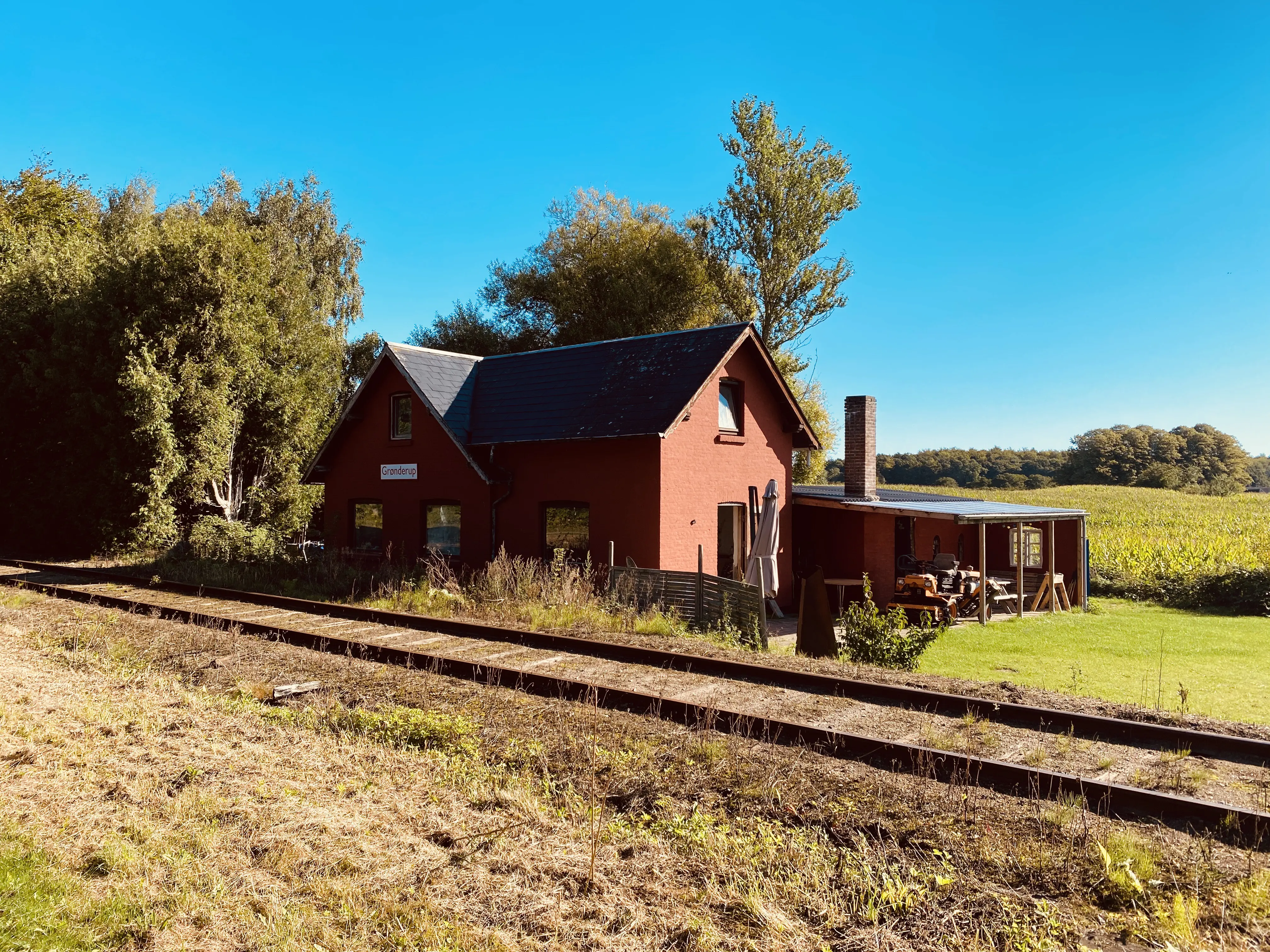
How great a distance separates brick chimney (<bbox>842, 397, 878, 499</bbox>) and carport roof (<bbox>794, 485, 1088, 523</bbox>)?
369mm

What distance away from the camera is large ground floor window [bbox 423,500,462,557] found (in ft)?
62.8

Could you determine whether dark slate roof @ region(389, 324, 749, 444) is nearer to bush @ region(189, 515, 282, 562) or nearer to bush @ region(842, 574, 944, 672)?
bush @ region(842, 574, 944, 672)

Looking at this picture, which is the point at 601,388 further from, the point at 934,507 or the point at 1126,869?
the point at 1126,869

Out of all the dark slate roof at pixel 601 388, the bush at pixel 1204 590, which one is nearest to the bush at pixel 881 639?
the dark slate roof at pixel 601 388

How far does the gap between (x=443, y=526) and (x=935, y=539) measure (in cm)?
1354

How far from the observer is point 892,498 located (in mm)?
20672

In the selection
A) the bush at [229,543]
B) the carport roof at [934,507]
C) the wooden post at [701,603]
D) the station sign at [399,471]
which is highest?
the station sign at [399,471]

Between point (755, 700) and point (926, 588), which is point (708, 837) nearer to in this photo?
point (755, 700)

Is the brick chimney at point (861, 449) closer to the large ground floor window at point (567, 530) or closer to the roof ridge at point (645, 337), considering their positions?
the roof ridge at point (645, 337)

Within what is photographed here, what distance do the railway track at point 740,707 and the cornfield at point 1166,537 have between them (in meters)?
20.8

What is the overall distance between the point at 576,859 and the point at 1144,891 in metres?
2.97

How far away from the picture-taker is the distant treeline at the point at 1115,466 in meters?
76.3

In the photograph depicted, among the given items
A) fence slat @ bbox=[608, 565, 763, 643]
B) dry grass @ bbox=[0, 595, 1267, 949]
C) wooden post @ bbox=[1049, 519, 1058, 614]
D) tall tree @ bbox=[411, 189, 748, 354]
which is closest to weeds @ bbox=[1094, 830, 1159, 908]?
dry grass @ bbox=[0, 595, 1267, 949]

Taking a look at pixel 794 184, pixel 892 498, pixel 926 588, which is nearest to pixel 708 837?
pixel 926 588
